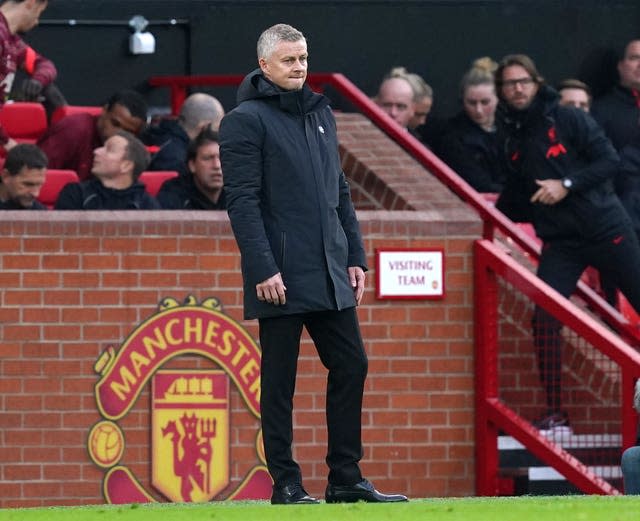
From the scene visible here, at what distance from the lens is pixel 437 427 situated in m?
10.7

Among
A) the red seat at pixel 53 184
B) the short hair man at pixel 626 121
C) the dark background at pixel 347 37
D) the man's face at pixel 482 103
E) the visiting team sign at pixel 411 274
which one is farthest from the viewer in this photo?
the dark background at pixel 347 37

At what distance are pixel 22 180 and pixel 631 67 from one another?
514 cm

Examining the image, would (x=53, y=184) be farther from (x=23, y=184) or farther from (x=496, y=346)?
(x=496, y=346)

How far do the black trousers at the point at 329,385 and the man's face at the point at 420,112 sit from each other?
575 centimetres

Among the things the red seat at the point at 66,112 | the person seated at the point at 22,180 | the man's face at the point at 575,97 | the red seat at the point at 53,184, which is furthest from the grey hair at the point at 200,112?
the man's face at the point at 575,97

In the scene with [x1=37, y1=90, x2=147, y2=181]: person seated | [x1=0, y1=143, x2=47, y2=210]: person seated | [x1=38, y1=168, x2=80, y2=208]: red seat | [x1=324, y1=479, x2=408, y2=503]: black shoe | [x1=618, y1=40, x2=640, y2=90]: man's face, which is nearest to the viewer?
[x1=324, y1=479, x2=408, y2=503]: black shoe

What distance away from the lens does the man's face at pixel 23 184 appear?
1072cm

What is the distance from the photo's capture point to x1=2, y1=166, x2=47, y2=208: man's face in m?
10.7

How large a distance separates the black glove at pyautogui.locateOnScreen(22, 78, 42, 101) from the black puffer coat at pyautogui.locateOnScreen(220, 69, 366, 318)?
5.73 metres

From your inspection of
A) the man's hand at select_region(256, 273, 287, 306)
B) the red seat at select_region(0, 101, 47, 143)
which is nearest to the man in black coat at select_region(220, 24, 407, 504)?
the man's hand at select_region(256, 273, 287, 306)

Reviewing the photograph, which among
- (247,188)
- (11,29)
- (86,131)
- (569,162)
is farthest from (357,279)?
(86,131)

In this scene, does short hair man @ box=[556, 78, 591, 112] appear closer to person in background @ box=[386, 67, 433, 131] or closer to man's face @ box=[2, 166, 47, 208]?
person in background @ box=[386, 67, 433, 131]

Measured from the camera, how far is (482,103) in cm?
1357

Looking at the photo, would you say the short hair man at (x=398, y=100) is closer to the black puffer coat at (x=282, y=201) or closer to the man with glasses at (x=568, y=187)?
the man with glasses at (x=568, y=187)
